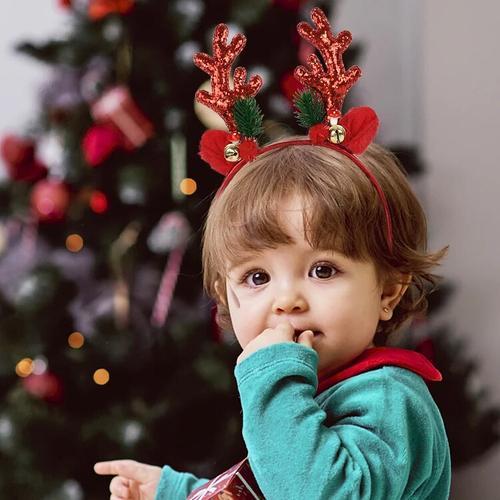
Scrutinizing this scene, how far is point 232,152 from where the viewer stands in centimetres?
117

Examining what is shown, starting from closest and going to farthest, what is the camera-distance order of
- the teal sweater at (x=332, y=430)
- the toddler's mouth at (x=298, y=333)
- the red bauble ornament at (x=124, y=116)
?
the teal sweater at (x=332, y=430)
the toddler's mouth at (x=298, y=333)
the red bauble ornament at (x=124, y=116)

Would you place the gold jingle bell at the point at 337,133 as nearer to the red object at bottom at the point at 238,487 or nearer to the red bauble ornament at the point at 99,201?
the red object at bottom at the point at 238,487

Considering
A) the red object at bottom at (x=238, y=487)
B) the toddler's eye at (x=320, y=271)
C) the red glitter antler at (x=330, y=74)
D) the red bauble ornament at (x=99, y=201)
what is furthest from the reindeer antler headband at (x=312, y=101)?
the red bauble ornament at (x=99, y=201)

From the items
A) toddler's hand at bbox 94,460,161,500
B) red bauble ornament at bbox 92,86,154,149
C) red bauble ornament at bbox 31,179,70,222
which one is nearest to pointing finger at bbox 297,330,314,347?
toddler's hand at bbox 94,460,161,500

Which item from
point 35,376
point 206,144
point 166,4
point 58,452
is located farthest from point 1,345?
point 206,144

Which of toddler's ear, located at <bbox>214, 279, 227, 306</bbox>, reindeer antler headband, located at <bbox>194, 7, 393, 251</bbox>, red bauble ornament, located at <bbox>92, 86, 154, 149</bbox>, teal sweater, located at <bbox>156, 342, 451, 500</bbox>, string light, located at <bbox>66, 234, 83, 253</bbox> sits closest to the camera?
teal sweater, located at <bbox>156, 342, 451, 500</bbox>

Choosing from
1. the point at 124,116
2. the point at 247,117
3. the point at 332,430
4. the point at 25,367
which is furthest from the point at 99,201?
the point at 332,430

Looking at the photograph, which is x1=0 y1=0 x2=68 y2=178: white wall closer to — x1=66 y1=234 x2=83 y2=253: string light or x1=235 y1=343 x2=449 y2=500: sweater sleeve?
x1=66 y1=234 x2=83 y2=253: string light

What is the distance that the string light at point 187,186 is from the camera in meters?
2.35

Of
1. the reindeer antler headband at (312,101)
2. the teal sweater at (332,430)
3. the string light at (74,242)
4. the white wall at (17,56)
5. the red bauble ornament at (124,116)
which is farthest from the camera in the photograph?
the white wall at (17,56)

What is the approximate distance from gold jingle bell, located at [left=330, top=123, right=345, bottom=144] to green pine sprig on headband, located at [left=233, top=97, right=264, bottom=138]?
3.6 inches

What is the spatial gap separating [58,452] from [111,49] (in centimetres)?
104

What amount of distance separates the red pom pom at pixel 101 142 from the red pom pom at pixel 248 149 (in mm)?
1241

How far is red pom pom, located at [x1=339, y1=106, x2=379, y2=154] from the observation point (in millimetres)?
1132
